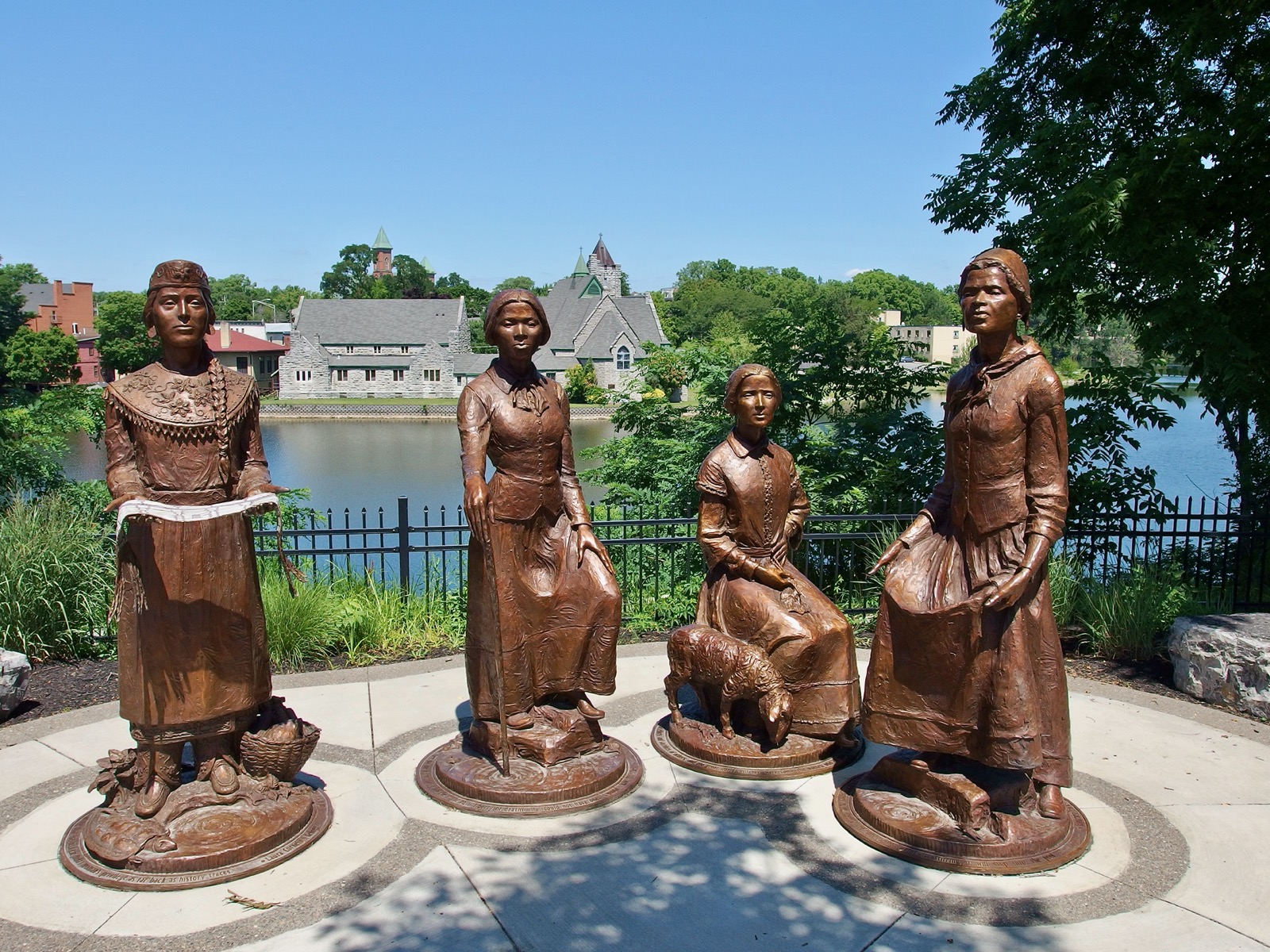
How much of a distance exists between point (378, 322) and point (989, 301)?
59.3m

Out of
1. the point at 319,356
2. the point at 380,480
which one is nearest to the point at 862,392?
the point at 380,480

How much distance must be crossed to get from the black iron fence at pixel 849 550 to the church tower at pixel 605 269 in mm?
75342

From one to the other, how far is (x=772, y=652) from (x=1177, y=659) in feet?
10.7

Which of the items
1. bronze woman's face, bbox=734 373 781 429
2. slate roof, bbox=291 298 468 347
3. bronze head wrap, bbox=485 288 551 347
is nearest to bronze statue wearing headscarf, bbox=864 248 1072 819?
bronze woman's face, bbox=734 373 781 429

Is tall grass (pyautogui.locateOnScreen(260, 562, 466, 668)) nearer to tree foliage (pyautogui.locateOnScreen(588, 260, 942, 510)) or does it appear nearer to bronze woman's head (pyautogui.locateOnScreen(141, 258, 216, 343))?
tree foliage (pyautogui.locateOnScreen(588, 260, 942, 510))

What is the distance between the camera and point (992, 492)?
4.11m

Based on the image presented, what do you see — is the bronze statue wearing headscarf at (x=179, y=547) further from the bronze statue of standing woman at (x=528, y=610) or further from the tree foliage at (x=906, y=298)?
the tree foliage at (x=906, y=298)

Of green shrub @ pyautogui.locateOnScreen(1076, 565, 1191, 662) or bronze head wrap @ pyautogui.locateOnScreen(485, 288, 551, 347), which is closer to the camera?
bronze head wrap @ pyautogui.locateOnScreen(485, 288, 551, 347)

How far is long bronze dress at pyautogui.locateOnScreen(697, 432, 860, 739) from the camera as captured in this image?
5051 mm

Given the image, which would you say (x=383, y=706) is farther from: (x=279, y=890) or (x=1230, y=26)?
(x=1230, y=26)

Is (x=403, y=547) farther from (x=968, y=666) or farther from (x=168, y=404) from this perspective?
(x=968, y=666)

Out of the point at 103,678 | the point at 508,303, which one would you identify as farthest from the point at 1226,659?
the point at 103,678

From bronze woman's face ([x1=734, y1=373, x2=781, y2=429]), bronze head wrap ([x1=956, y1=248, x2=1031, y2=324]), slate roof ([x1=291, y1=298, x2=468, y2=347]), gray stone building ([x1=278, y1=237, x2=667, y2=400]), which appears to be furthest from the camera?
slate roof ([x1=291, y1=298, x2=468, y2=347])

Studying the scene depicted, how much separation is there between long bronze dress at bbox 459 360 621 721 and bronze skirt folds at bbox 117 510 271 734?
114 centimetres
